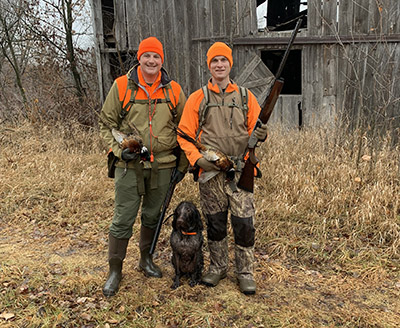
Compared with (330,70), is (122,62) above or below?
above

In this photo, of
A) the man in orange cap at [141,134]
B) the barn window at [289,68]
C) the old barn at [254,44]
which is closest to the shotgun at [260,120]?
the man in orange cap at [141,134]

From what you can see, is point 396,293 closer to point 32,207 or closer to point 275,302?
point 275,302

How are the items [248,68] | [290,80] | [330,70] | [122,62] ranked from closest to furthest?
[330,70] < [248,68] < [122,62] < [290,80]

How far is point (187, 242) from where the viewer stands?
3.37 meters

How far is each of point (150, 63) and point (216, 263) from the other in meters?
2.14

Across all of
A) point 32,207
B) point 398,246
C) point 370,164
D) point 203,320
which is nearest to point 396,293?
point 398,246

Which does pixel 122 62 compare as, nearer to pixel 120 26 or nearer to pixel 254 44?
pixel 120 26

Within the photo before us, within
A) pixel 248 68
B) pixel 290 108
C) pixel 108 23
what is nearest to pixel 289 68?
pixel 290 108

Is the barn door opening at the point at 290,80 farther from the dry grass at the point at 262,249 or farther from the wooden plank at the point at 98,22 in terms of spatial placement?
the wooden plank at the point at 98,22

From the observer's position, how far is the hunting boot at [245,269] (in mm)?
3395

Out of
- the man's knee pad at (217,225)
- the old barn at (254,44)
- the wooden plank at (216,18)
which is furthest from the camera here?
the wooden plank at (216,18)

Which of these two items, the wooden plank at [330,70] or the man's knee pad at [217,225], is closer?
the man's knee pad at [217,225]

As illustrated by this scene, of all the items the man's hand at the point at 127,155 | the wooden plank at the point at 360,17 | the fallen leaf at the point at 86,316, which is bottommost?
the fallen leaf at the point at 86,316

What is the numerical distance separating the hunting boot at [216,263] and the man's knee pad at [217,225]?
0.08 m
